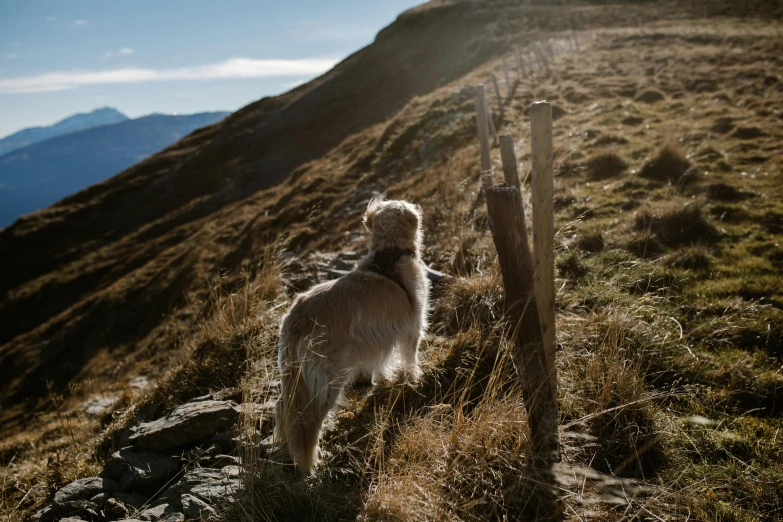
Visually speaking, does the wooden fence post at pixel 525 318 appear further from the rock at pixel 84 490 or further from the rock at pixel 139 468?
the rock at pixel 84 490

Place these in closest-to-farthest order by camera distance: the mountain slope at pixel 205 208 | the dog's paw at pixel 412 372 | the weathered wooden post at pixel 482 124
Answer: the dog's paw at pixel 412 372 < the weathered wooden post at pixel 482 124 < the mountain slope at pixel 205 208

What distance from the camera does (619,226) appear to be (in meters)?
7.22

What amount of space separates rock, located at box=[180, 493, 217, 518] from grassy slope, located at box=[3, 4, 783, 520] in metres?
0.45

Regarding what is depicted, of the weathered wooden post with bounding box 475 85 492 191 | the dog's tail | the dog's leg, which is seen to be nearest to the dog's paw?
the dog's leg

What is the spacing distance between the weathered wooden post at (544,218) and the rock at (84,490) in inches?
168

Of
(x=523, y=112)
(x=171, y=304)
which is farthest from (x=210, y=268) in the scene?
(x=523, y=112)

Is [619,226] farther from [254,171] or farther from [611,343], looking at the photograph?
[254,171]

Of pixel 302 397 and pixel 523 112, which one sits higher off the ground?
pixel 523 112

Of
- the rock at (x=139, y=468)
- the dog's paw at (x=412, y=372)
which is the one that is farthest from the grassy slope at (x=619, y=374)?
the rock at (x=139, y=468)

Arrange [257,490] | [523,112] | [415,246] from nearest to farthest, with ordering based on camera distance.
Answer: [257,490] → [415,246] → [523,112]

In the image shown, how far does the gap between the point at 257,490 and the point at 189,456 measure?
147 cm

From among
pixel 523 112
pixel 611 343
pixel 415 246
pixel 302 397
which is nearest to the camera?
pixel 302 397

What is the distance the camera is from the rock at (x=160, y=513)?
132 inches

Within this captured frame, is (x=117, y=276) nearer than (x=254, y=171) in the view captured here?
Yes
